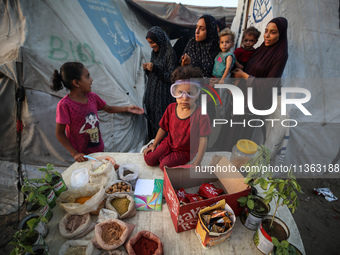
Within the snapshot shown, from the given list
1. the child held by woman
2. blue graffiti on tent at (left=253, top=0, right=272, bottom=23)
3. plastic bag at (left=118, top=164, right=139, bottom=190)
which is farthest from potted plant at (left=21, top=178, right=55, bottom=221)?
blue graffiti on tent at (left=253, top=0, right=272, bottom=23)

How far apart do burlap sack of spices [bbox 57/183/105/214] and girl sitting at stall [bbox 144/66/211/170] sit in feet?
1.70

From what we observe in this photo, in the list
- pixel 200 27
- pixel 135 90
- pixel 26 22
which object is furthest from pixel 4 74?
pixel 200 27

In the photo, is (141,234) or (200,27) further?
(200,27)

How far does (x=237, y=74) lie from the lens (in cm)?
229

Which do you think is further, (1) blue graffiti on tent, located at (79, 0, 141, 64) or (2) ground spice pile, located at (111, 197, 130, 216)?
(1) blue graffiti on tent, located at (79, 0, 141, 64)

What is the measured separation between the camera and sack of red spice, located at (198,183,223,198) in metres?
1.13

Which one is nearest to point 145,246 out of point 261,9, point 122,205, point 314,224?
point 122,205

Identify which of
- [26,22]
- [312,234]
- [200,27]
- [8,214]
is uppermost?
[200,27]

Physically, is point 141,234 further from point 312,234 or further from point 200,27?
point 312,234

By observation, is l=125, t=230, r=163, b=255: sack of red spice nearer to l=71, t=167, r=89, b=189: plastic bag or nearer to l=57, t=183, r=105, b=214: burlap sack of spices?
l=57, t=183, r=105, b=214: burlap sack of spices

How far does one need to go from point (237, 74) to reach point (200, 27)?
2.50ft

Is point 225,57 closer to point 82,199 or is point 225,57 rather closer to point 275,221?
point 275,221

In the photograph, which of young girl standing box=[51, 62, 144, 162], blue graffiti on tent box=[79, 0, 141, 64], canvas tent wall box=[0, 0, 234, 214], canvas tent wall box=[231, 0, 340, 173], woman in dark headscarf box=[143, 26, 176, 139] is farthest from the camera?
blue graffiti on tent box=[79, 0, 141, 64]

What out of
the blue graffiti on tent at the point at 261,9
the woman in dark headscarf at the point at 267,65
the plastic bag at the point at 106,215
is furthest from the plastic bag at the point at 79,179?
the blue graffiti on tent at the point at 261,9
